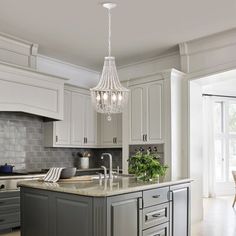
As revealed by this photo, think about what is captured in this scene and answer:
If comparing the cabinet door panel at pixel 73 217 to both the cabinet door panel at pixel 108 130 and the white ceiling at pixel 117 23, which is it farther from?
the cabinet door panel at pixel 108 130

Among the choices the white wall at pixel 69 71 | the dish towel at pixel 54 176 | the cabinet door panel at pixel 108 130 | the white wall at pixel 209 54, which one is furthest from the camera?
the cabinet door panel at pixel 108 130

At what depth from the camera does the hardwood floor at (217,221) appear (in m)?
4.98

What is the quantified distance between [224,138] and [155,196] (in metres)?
6.36

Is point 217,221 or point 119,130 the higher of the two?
point 119,130

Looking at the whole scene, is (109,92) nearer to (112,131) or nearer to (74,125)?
(74,125)

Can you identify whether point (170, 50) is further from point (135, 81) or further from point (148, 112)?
point (148, 112)

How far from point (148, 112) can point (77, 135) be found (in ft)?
5.24

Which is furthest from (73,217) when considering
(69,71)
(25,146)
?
(69,71)

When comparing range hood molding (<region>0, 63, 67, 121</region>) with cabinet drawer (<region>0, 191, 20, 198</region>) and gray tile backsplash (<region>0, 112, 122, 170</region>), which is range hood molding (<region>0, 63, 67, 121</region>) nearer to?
gray tile backsplash (<region>0, 112, 122, 170</region>)

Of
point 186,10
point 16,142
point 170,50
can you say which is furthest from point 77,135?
point 186,10

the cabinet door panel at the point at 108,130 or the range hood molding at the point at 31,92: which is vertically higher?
the range hood molding at the point at 31,92

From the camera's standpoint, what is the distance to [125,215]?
118 inches

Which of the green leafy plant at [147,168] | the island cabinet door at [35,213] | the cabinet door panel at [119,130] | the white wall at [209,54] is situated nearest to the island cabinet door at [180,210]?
the green leafy plant at [147,168]

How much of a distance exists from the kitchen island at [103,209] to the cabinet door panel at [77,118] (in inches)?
116
